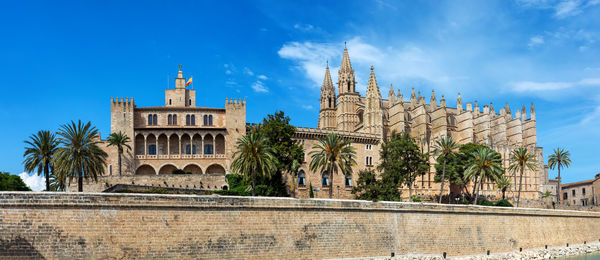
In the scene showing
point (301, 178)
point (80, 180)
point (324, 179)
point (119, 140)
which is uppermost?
point (119, 140)

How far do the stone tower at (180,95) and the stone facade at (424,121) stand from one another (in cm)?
2075

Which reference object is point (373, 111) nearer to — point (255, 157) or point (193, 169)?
point (193, 169)

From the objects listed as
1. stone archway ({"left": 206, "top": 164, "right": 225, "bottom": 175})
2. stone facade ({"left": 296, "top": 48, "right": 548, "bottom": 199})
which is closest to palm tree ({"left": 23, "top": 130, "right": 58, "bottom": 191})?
stone archway ({"left": 206, "top": 164, "right": 225, "bottom": 175})

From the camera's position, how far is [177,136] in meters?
58.0

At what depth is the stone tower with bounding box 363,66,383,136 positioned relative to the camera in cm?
7212

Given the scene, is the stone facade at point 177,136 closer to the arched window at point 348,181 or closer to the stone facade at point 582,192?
the arched window at point 348,181

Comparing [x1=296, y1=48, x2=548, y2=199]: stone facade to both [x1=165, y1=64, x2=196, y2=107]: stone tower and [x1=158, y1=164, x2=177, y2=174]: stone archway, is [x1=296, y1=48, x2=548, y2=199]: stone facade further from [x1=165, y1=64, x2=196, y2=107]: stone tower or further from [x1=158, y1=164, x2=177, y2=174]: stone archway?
[x1=158, y1=164, x2=177, y2=174]: stone archway

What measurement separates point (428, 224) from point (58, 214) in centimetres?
2259

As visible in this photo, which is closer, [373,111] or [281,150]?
[281,150]

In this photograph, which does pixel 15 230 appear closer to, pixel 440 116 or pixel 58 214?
pixel 58 214

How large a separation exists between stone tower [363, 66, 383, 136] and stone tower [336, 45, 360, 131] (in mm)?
5201

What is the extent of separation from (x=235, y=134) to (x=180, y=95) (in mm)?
Result: 9907

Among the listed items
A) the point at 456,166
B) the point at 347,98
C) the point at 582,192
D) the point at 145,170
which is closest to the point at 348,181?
the point at 456,166

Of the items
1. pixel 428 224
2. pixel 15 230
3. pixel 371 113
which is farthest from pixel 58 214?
pixel 371 113
